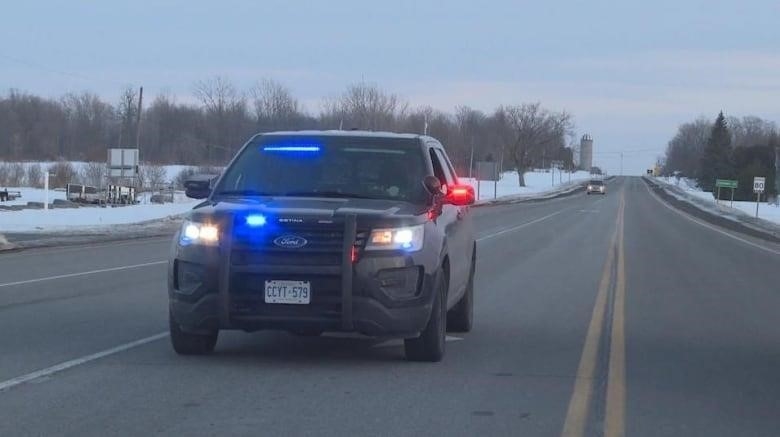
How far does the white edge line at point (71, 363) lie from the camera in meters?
7.96

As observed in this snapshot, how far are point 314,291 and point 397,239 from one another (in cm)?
77

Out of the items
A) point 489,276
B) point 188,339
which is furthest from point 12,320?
point 489,276

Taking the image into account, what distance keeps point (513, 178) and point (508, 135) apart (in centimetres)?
878

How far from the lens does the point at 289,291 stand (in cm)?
825

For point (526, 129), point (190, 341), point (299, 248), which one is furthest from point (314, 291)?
point (526, 129)

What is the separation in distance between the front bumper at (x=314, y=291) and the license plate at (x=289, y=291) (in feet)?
0.15

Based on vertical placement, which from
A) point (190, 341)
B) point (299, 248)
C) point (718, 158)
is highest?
point (718, 158)

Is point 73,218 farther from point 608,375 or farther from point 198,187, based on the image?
point 608,375

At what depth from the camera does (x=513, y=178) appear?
14425cm

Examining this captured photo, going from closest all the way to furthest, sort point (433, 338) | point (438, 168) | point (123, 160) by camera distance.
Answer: point (433, 338)
point (438, 168)
point (123, 160)

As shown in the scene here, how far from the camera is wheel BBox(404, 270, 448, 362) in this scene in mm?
8911

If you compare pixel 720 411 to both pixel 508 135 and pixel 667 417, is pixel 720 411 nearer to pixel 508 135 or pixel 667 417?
pixel 667 417

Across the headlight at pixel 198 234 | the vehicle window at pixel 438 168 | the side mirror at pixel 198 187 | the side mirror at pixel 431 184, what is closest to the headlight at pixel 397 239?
the side mirror at pixel 431 184

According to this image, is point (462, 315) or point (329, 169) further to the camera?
point (462, 315)
